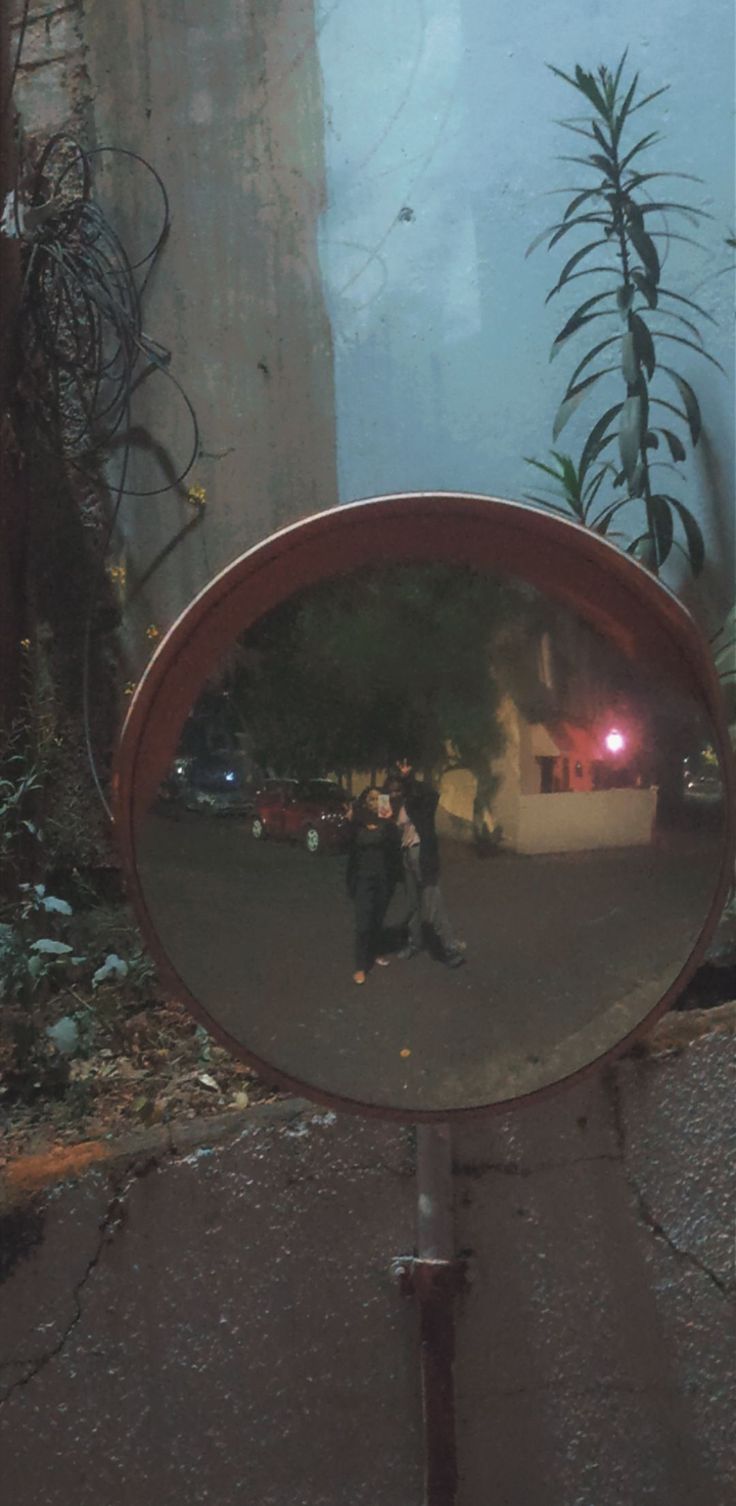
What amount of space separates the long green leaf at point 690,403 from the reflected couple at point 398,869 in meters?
1.49

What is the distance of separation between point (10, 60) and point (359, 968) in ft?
8.34

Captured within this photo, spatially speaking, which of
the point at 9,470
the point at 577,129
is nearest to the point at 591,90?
the point at 577,129

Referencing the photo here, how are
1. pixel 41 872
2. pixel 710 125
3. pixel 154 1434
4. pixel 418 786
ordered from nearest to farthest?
pixel 418 786
pixel 154 1434
pixel 710 125
pixel 41 872

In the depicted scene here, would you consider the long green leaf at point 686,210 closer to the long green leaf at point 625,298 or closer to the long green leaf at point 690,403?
the long green leaf at point 625,298

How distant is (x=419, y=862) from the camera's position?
856mm

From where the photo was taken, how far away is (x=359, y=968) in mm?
880

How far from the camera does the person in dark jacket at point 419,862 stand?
84 centimetres

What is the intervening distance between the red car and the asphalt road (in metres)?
0.01

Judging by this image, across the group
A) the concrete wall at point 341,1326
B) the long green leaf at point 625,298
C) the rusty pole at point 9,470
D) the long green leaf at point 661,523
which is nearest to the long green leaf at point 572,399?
the long green leaf at point 625,298

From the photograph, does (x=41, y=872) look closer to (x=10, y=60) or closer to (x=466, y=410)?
(x=466, y=410)

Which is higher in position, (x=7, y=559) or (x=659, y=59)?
(x=659, y=59)

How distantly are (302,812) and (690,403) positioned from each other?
1.53m

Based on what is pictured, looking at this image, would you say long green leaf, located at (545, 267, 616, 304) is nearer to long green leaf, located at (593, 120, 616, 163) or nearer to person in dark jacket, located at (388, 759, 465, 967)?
long green leaf, located at (593, 120, 616, 163)

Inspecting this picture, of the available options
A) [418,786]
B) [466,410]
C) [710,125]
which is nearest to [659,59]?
[710,125]
